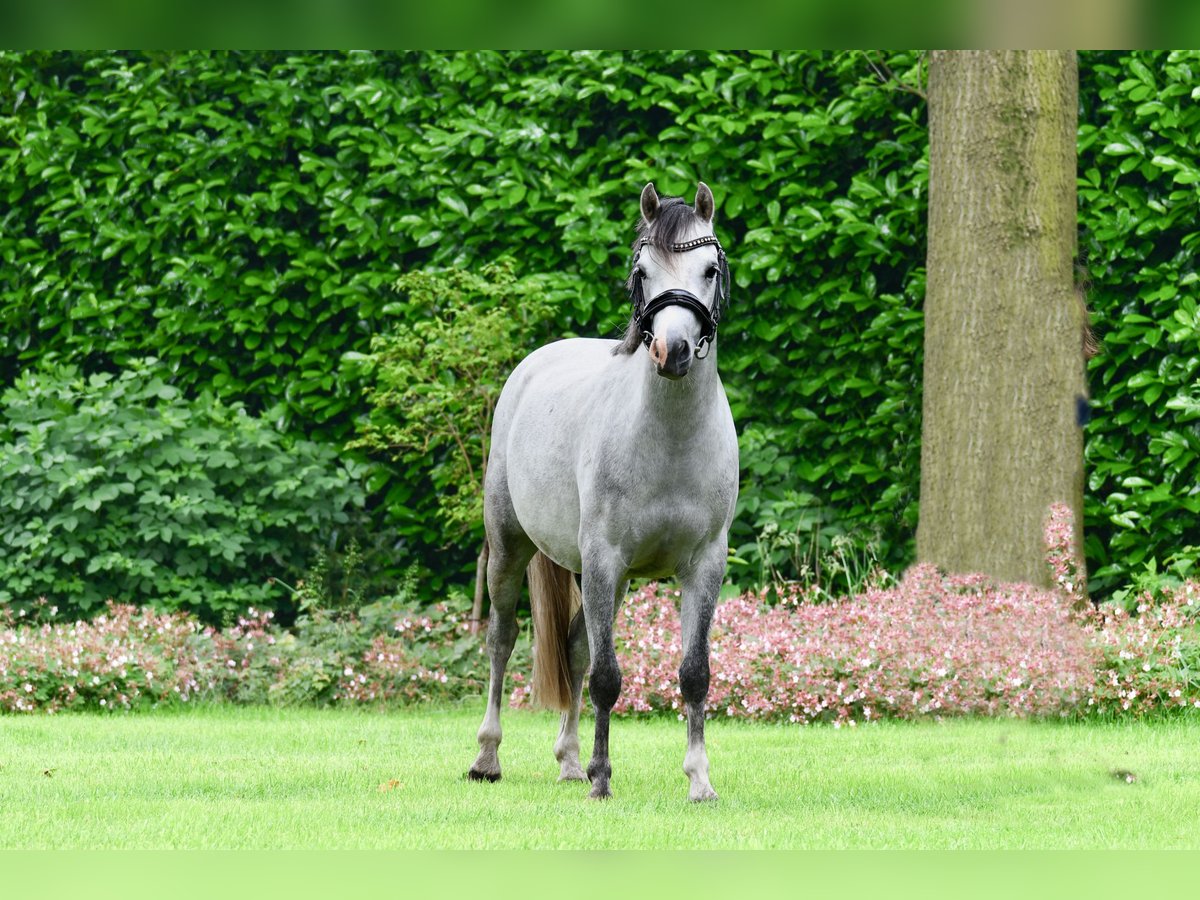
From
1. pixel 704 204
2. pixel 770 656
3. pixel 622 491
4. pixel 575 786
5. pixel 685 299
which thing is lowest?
pixel 575 786

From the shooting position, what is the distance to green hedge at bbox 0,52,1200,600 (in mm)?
7781

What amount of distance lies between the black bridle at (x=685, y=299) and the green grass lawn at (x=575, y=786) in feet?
4.97

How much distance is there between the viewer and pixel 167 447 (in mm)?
8703

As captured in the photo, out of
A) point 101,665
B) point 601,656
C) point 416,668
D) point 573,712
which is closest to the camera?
point 601,656

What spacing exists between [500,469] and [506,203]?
11.4ft

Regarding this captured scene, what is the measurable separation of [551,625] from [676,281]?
189cm

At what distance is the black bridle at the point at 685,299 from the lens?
4.13m

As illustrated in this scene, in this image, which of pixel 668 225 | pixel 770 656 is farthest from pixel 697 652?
pixel 770 656

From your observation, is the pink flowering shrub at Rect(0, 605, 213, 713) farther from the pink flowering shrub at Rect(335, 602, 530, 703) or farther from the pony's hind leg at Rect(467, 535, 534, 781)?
the pony's hind leg at Rect(467, 535, 534, 781)

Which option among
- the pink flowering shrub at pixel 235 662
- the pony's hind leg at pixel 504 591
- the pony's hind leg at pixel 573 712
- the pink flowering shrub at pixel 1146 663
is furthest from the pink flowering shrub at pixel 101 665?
the pink flowering shrub at pixel 1146 663

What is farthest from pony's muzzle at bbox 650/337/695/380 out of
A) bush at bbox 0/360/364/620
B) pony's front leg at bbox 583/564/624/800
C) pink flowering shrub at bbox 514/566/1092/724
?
bush at bbox 0/360/364/620

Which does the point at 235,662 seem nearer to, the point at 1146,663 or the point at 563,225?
the point at 563,225

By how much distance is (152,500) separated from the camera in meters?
8.40

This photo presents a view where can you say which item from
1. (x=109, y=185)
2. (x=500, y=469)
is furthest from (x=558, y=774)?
(x=109, y=185)
